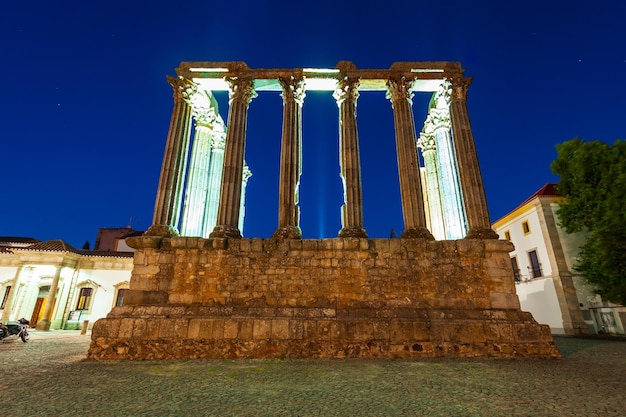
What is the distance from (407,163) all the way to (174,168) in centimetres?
810

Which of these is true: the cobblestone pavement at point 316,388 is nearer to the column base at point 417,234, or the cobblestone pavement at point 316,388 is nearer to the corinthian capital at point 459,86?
the column base at point 417,234

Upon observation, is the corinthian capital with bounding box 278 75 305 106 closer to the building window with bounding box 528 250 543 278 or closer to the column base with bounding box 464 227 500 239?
the column base with bounding box 464 227 500 239

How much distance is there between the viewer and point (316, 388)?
4590 millimetres

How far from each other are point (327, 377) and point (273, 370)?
1.23 metres

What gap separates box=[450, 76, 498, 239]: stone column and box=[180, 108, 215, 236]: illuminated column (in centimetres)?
967

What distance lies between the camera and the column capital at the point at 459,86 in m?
11.1

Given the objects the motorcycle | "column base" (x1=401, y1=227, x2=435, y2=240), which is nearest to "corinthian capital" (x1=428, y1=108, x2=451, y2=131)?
"column base" (x1=401, y1=227, x2=435, y2=240)

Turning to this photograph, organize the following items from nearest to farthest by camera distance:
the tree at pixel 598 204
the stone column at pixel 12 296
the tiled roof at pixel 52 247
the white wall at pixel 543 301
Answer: the tree at pixel 598 204 → the white wall at pixel 543 301 → the stone column at pixel 12 296 → the tiled roof at pixel 52 247

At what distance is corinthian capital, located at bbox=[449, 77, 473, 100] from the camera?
1111 centimetres

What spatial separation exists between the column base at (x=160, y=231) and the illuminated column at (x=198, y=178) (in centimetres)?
180

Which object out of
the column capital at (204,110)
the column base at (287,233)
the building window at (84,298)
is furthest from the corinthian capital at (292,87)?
the building window at (84,298)

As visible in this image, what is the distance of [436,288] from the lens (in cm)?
832

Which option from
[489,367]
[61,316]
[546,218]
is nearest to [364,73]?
[489,367]

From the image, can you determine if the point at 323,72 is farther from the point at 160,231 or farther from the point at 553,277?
the point at 553,277
